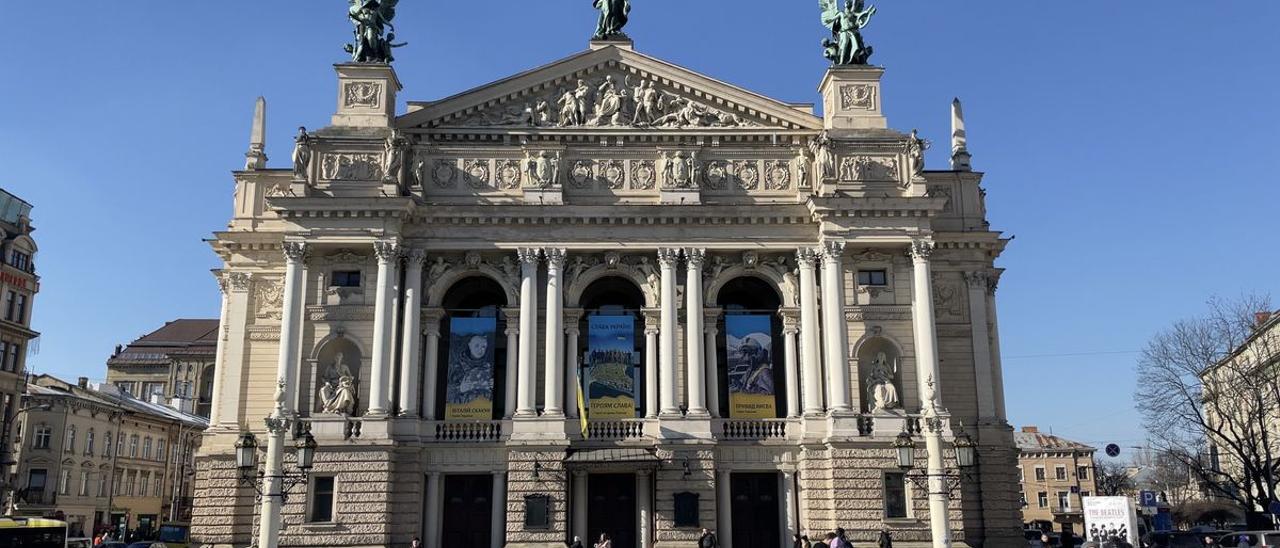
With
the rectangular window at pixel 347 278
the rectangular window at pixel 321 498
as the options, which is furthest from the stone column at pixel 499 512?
the rectangular window at pixel 347 278

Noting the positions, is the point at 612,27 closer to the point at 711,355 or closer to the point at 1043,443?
the point at 711,355

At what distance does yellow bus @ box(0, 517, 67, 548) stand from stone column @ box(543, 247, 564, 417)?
57.5 feet

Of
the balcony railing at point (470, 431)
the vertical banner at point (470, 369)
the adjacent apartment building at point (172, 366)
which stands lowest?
the balcony railing at point (470, 431)

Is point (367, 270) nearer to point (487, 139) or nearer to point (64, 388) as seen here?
point (487, 139)

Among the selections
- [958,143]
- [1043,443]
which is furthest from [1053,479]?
[958,143]

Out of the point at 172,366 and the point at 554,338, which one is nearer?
the point at 554,338

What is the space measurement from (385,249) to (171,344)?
215 feet

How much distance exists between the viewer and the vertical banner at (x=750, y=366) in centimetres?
3962

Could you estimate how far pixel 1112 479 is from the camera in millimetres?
83062

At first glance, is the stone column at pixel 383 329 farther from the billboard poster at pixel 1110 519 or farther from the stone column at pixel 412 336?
the billboard poster at pixel 1110 519

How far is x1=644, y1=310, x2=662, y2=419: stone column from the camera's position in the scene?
131 feet

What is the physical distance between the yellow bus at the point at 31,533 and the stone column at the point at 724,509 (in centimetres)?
2336

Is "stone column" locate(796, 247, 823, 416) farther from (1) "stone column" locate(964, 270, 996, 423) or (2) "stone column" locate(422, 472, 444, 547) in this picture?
(2) "stone column" locate(422, 472, 444, 547)

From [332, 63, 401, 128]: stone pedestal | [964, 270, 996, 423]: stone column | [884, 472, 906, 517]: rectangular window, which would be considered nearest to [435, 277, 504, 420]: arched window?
[332, 63, 401, 128]: stone pedestal
